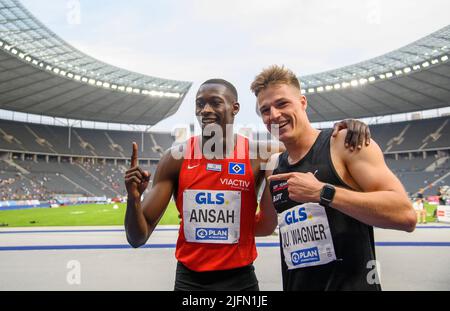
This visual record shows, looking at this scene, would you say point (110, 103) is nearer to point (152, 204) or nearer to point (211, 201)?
point (152, 204)

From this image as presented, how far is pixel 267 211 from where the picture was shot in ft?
9.05

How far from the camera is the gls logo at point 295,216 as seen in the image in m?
2.27

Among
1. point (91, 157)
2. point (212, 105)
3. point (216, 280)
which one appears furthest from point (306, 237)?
point (91, 157)

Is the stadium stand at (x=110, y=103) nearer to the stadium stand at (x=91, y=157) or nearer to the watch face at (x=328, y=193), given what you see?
the stadium stand at (x=91, y=157)

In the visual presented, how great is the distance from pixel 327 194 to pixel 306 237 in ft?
1.70

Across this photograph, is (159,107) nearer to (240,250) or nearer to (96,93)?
(96,93)

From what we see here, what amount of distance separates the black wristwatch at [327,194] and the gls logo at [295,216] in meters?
0.42

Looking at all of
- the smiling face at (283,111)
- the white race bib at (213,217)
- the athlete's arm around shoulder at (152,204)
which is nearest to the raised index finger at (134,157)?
the athlete's arm around shoulder at (152,204)

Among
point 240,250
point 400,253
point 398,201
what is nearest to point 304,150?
point 398,201

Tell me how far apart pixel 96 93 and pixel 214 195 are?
42265mm

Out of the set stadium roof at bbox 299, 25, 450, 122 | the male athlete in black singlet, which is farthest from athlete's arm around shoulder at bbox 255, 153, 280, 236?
stadium roof at bbox 299, 25, 450, 122

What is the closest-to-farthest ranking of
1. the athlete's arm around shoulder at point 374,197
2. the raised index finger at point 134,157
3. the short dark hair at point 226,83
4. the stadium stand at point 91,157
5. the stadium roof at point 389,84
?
the athlete's arm around shoulder at point 374,197 → the raised index finger at point 134,157 → the short dark hair at point 226,83 → the stadium roof at point 389,84 → the stadium stand at point 91,157

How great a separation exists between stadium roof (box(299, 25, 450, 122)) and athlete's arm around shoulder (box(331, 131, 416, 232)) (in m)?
34.3

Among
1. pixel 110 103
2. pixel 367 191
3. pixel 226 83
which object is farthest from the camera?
pixel 110 103
